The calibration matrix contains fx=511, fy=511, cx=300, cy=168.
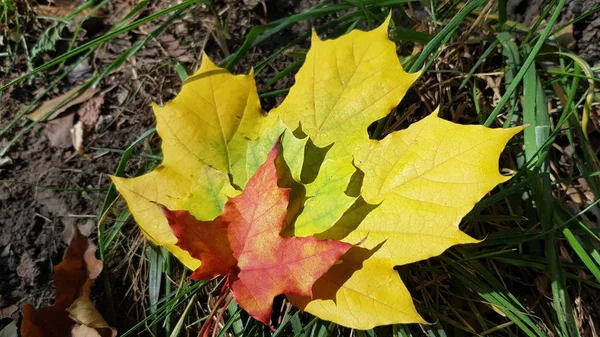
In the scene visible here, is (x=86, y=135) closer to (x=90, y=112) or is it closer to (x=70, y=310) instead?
(x=90, y=112)

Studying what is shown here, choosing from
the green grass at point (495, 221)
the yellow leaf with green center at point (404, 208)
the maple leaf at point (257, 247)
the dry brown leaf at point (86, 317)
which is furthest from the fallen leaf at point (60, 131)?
the yellow leaf with green center at point (404, 208)

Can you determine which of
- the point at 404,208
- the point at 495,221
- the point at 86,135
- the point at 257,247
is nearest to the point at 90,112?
the point at 86,135

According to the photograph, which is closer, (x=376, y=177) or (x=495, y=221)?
(x=376, y=177)

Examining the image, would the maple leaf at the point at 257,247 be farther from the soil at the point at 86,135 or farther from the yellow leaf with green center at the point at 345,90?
the soil at the point at 86,135

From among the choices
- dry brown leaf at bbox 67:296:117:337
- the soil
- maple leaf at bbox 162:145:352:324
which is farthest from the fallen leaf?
maple leaf at bbox 162:145:352:324

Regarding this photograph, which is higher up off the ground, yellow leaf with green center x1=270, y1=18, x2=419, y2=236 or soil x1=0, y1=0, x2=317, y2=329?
yellow leaf with green center x1=270, y1=18, x2=419, y2=236

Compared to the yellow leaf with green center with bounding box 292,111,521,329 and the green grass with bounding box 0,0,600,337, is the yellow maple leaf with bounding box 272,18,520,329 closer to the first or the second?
the yellow leaf with green center with bounding box 292,111,521,329

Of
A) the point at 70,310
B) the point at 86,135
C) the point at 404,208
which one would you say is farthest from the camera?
the point at 86,135
